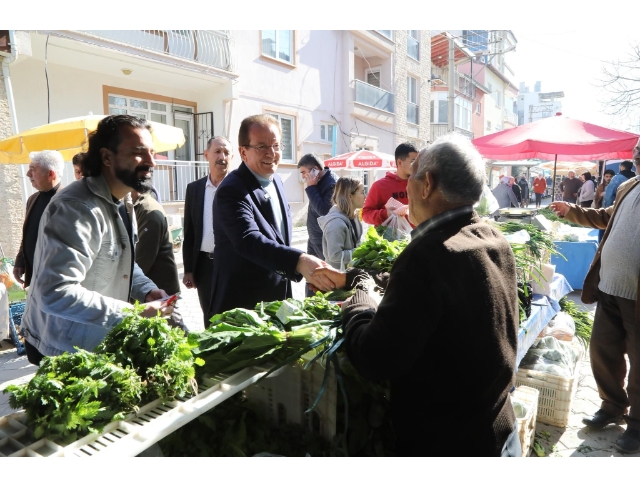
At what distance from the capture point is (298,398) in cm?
197

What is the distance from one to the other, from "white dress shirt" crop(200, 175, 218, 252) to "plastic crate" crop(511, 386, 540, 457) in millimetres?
2692

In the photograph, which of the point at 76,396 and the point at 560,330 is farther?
the point at 560,330

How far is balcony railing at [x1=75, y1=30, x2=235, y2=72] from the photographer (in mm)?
10945

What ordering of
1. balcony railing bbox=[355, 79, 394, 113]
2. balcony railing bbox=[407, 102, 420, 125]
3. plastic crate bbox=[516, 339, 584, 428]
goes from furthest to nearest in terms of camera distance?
1. balcony railing bbox=[407, 102, 420, 125]
2. balcony railing bbox=[355, 79, 394, 113]
3. plastic crate bbox=[516, 339, 584, 428]

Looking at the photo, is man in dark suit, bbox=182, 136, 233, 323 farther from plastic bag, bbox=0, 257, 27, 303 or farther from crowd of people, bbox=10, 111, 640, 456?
plastic bag, bbox=0, 257, 27, 303

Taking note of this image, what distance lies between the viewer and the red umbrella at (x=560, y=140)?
22.7ft

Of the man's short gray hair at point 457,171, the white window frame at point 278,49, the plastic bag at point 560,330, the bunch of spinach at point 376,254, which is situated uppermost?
the white window frame at point 278,49

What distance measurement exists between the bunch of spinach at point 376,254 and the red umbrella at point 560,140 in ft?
16.5

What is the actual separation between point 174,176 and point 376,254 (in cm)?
1055

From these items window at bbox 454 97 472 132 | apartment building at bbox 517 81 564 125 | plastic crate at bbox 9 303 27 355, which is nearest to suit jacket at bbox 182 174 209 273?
plastic crate at bbox 9 303 27 355

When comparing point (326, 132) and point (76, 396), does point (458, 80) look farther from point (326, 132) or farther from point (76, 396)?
point (76, 396)

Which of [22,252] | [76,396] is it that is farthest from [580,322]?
[22,252]

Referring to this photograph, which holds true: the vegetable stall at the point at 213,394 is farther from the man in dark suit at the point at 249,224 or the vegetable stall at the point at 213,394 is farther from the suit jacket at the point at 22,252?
the suit jacket at the point at 22,252

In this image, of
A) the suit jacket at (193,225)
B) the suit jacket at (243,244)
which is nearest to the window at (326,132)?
the suit jacket at (193,225)
